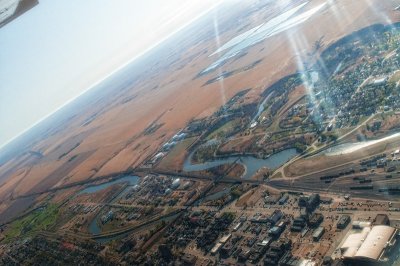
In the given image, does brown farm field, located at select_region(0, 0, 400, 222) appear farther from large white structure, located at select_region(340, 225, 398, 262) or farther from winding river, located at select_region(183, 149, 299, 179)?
large white structure, located at select_region(340, 225, 398, 262)

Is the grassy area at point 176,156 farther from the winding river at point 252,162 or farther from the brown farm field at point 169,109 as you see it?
the winding river at point 252,162

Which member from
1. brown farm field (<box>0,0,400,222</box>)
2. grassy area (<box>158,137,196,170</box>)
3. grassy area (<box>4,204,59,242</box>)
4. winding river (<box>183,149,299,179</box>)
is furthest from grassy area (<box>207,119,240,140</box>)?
grassy area (<box>4,204,59,242</box>)

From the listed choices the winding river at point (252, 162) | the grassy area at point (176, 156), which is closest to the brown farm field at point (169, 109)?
the grassy area at point (176, 156)

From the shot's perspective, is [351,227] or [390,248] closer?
[390,248]

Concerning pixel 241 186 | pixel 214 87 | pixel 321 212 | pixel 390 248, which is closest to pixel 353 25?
pixel 214 87

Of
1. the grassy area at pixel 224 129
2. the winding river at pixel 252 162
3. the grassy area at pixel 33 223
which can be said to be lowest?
the winding river at pixel 252 162

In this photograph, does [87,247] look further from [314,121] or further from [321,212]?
[314,121]

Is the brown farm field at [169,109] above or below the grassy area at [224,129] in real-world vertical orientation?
above
